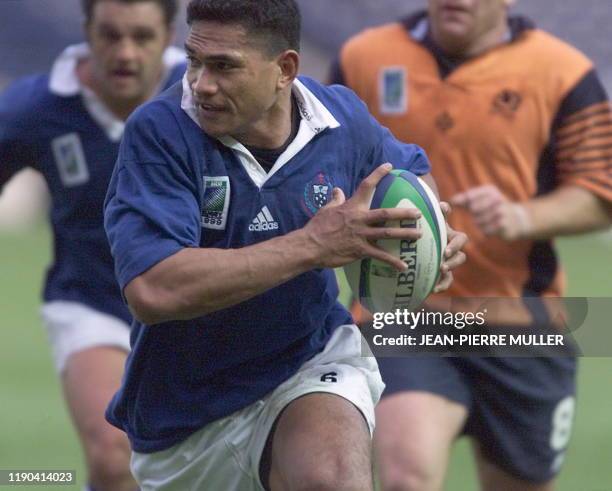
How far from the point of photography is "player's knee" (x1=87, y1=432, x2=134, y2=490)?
628 centimetres

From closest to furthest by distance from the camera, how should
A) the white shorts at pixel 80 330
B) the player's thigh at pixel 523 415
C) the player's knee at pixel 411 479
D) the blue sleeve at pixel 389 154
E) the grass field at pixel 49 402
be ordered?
the blue sleeve at pixel 389 154
the player's knee at pixel 411 479
the player's thigh at pixel 523 415
the white shorts at pixel 80 330
the grass field at pixel 49 402

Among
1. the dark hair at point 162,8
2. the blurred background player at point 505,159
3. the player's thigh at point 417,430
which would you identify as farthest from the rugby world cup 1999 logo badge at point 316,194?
the dark hair at point 162,8

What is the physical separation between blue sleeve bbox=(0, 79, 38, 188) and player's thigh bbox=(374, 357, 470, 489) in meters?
1.85

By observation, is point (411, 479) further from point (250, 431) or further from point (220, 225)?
point (220, 225)

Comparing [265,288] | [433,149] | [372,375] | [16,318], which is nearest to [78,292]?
[433,149]

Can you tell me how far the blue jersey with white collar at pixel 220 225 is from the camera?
443 centimetres

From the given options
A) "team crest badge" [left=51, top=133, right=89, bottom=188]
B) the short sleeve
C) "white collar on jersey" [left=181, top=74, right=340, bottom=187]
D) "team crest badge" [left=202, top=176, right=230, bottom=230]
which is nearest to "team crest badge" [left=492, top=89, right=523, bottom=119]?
the short sleeve

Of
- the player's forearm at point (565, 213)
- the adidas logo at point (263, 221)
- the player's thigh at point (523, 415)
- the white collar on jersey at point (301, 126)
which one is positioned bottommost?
the player's thigh at point (523, 415)

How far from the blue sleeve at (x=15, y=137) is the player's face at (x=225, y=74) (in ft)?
7.71

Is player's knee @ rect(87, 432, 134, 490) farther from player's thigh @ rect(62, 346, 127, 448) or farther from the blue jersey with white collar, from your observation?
the blue jersey with white collar

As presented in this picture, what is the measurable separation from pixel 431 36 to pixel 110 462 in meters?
2.27

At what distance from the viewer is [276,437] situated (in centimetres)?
472

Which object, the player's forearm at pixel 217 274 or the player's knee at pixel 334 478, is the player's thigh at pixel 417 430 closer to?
the player's knee at pixel 334 478

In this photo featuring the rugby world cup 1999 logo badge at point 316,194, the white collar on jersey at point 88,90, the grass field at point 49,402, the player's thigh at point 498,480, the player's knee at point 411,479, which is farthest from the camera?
the grass field at point 49,402
